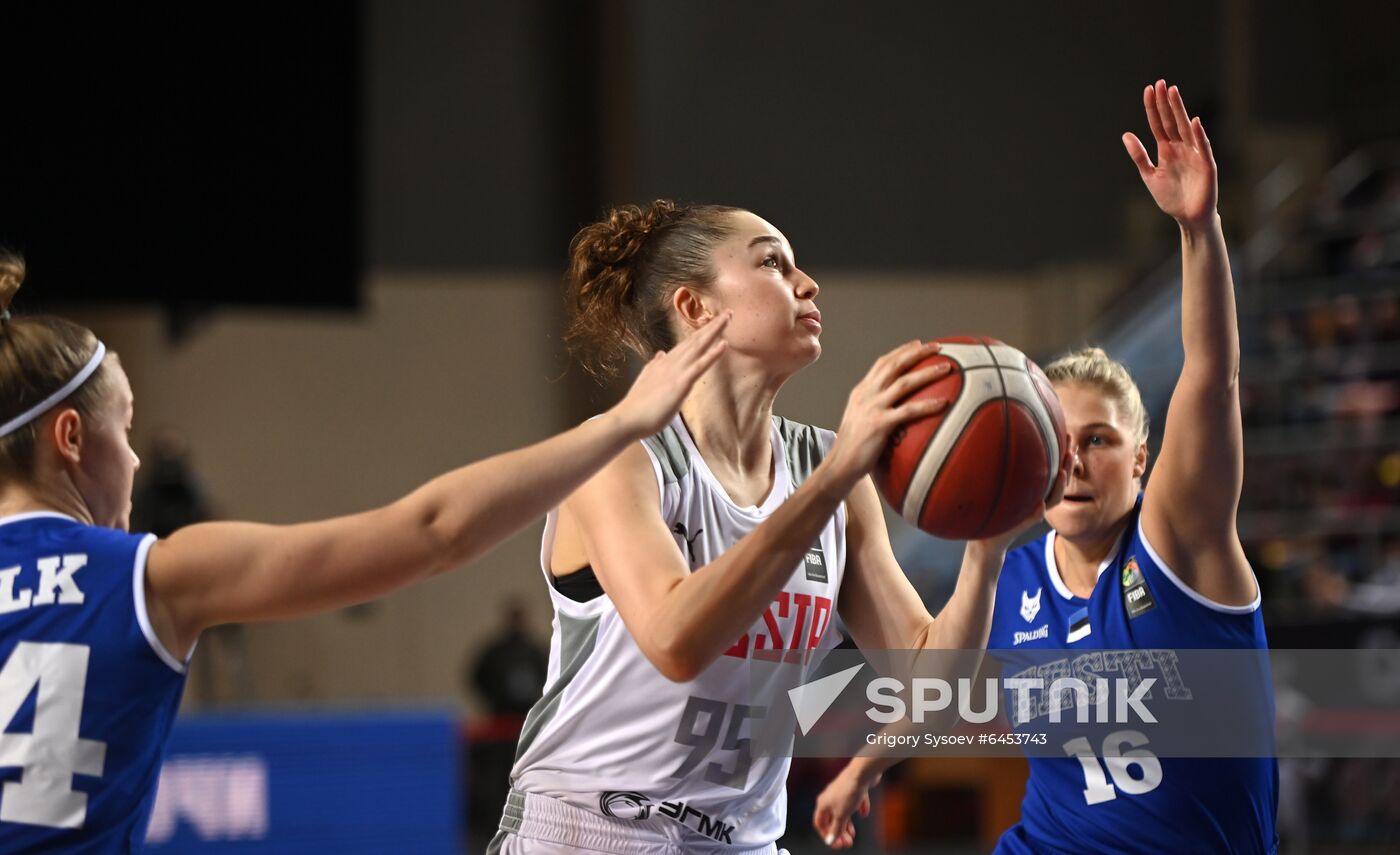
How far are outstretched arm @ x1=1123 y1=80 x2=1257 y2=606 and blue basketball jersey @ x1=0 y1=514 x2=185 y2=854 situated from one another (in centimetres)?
187

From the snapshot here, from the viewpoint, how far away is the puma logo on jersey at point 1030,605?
3457 millimetres

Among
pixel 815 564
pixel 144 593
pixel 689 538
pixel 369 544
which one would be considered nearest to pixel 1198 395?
pixel 815 564

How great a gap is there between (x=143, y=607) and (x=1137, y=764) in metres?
2.01

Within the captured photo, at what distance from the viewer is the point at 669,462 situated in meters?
2.89

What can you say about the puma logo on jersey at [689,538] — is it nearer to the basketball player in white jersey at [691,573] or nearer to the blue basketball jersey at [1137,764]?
the basketball player in white jersey at [691,573]

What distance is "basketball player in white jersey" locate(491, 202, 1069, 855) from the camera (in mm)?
2812

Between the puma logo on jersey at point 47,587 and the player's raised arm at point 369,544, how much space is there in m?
0.11

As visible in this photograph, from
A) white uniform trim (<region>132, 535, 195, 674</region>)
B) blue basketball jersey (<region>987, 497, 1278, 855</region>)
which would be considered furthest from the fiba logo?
blue basketball jersey (<region>987, 497, 1278, 855</region>)

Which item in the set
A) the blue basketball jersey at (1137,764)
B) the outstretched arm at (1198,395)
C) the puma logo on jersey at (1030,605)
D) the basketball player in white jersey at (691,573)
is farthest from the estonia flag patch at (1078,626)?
the basketball player in white jersey at (691,573)

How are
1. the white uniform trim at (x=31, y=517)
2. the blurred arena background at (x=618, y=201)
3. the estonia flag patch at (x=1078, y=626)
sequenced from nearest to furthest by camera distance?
the white uniform trim at (x=31, y=517)
the estonia flag patch at (x=1078, y=626)
the blurred arena background at (x=618, y=201)

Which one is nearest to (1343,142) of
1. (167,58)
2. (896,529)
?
(896,529)

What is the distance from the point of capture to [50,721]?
2250mm

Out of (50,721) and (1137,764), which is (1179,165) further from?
(50,721)

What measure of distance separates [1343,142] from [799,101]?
5.50 m
